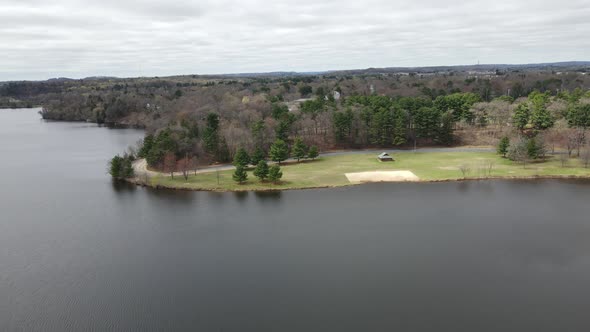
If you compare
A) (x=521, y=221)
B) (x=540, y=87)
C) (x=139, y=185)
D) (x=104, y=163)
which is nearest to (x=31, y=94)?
(x=104, y=163)

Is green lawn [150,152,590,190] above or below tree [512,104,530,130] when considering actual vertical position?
below

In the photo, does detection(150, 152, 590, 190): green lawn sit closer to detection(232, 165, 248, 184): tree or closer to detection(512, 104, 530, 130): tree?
detection(232, 165, 248, 184): tree

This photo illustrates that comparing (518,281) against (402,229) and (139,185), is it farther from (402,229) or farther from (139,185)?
(139,185)

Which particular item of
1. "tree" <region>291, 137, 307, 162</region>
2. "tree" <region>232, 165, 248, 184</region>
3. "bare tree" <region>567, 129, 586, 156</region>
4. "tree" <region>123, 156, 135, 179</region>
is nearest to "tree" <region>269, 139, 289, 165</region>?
"tree" <region>291, 137, 307, 162</region>

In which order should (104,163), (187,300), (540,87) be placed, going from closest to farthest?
1. (187,300)
2. (104,163)
3. (540,87)

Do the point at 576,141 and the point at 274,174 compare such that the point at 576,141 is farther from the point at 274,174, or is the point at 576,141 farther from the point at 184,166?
the point at 184,166

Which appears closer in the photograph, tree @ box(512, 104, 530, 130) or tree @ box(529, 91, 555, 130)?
tree @ box(529, 91, 555, 130)

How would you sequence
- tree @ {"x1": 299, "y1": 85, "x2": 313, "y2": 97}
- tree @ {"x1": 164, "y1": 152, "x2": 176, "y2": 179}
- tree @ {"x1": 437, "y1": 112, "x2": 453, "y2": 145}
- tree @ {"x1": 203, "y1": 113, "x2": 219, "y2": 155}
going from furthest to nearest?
1. tree @ {"x1": 299, "y1": 85, "x2": 313, "y2": 97}
2. tree @ {"x1": 437, "y1": 112, "x2": 453, "y2": 145}
3. tree @ {"x1": 203, "y1": 113, "x2": 219, "y2": 155}
4. tree @ {"x1": 164, "y1": 152, "x2": 176, "y2": 179}

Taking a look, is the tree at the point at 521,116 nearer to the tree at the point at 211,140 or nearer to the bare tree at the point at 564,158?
the bare tree at the point at 564,158
